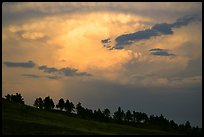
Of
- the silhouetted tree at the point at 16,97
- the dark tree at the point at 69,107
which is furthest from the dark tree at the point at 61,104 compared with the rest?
the silhouetted tree at the point at 16,97

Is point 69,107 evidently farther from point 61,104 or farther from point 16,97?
point 16,97

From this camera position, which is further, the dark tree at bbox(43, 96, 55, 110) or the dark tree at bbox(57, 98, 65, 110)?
the dark tree at bbox(57, 98, 65, 110)

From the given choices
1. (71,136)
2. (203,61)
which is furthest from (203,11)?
(71,136)

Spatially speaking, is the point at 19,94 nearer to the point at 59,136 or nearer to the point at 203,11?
the point at 59,136

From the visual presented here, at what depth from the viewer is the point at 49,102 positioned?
196625 millimetres

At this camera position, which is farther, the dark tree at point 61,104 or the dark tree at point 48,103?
the dark tree at point 61,104

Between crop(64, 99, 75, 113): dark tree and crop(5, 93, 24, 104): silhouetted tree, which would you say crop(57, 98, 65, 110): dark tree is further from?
crop(5, 93, 24, 104): silhouetted tree

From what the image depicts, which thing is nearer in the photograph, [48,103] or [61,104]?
[48,103]

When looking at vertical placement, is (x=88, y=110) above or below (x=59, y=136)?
above

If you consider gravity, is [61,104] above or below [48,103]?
below

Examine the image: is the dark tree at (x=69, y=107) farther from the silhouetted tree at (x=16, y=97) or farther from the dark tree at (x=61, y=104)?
the silhouetted tree at (x=16, y=97)

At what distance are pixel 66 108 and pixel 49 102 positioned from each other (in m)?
10.6

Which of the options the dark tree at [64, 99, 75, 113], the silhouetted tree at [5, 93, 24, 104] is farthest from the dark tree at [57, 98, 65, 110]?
the silhouetted tree at [5, 93, 24, 104]

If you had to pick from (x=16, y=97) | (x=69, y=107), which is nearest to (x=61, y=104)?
(x=69, y=107)
